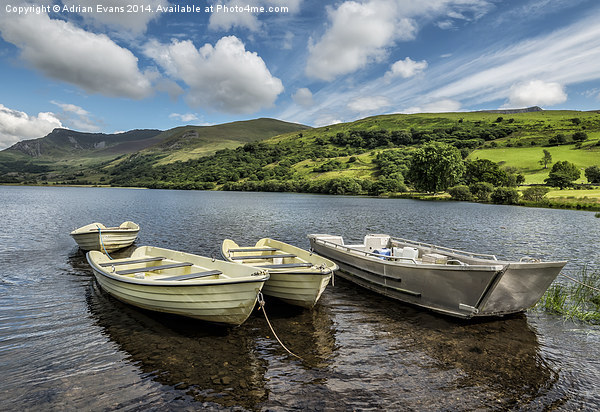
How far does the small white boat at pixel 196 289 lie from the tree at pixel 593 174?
10861 cm

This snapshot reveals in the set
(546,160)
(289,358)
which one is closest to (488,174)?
(546,160)

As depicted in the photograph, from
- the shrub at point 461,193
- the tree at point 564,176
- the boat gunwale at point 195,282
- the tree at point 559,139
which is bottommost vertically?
the shrub at point 461,193

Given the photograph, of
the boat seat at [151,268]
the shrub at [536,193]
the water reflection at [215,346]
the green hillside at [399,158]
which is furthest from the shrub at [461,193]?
the boat seat at [151,268]

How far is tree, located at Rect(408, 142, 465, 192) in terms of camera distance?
104062 millimetres

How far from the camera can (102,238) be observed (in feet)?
74.6

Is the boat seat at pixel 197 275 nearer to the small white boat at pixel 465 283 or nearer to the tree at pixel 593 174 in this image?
the small white boat at pixel 465 283

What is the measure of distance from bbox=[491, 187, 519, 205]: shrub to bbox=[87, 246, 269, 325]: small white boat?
83294 millimetres

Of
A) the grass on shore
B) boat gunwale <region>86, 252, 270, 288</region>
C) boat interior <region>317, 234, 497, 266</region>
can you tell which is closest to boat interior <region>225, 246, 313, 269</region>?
boat interior <region>317, 234, 497, 266</region>

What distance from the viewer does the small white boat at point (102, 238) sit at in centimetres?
2253

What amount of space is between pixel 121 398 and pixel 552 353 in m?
12.1

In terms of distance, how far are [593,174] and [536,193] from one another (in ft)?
89.1

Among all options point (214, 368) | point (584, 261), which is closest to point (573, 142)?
point (584, 261)

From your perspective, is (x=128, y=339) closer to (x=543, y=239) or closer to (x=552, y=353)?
(x=552, y=353)

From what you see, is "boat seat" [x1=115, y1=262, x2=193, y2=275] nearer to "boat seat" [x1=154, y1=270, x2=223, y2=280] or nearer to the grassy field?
"boat seat" [x1=154, y1=270, x2=223, y2=280]
